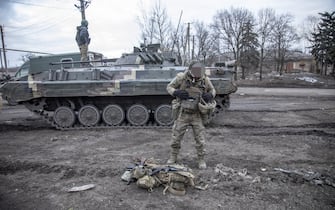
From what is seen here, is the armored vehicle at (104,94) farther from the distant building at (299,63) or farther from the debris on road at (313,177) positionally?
the distant building at (299,63)

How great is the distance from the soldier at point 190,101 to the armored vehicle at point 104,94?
309cm

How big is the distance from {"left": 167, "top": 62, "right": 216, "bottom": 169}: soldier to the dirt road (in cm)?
52

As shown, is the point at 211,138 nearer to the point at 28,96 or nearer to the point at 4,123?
the point at 28,96

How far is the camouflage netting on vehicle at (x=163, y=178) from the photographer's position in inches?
161

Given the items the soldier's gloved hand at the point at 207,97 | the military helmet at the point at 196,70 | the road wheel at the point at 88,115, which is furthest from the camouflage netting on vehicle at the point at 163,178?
the road wheel at the point at 88,115

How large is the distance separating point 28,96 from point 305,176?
25.5 ft

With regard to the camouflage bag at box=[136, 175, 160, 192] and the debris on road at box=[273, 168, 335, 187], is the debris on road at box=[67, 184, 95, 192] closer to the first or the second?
the camouflage bag at box=[136, 175, 160, 192]

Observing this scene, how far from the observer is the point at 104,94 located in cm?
823

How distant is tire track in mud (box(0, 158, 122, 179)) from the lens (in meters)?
4.88

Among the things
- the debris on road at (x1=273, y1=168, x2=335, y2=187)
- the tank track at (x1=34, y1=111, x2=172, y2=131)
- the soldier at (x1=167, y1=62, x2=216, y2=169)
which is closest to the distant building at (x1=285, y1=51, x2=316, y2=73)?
the tank track at (x1=34, y1=111, x2=172, y2=131)

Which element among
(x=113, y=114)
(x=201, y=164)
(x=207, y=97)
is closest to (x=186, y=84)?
(x=207, y=97)

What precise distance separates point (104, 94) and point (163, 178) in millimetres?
4661

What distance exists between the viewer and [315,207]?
359 centimetres

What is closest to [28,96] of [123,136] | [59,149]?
[59,149]
